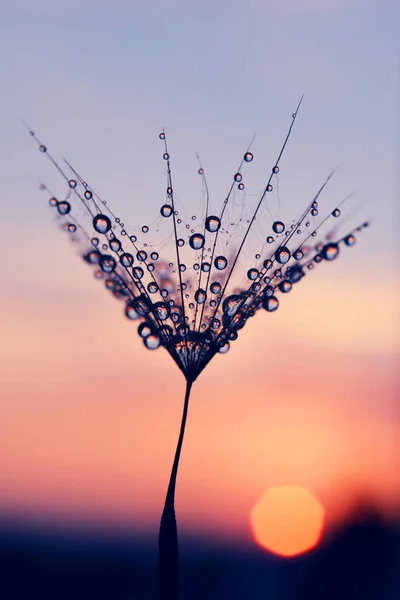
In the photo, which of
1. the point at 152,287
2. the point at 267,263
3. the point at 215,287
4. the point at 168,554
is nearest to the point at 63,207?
the point at 152,287

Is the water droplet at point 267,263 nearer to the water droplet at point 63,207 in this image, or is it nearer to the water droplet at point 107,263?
the water droplet at point 107,263

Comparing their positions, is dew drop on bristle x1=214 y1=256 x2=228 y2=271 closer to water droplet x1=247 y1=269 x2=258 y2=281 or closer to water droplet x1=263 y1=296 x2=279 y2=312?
water droplet x1=247 y1=269 x2=258 y2=281

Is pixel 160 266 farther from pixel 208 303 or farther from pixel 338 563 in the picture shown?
pixel 338 563

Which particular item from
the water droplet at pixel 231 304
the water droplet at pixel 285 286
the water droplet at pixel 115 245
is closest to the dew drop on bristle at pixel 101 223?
the water droplet at pixel 115 245

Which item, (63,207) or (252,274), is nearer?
(63,207)

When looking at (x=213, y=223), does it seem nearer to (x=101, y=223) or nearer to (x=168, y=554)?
(x=101, y=223)

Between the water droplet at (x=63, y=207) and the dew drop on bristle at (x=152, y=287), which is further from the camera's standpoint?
the dew drop on bristle at (x=152, y=287)
